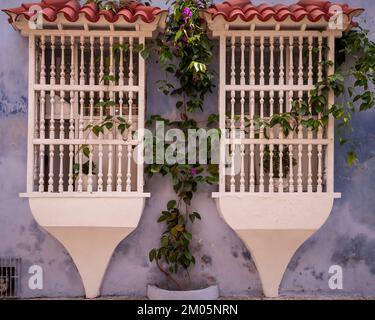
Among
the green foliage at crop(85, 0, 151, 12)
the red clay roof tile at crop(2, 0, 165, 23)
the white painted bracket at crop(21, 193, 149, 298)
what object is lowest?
the white painted bracket at crop(21, 193, 149, 298)

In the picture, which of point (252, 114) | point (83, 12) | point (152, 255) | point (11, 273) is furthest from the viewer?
point (11, 273)

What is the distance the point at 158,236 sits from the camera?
12.9 ft

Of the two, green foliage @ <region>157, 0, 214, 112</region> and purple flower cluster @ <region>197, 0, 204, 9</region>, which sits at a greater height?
purple flower cluster @ <region>197, 0, 204, 9</region>

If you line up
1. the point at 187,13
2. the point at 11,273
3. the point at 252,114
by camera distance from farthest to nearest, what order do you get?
the point at 11,273 < the point at 252,114 < the point at 187,13

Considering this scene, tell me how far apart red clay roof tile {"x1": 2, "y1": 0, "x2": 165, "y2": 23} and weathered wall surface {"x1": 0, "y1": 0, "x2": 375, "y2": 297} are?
51 centimetres

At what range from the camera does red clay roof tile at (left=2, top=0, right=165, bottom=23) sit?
338 centimetres

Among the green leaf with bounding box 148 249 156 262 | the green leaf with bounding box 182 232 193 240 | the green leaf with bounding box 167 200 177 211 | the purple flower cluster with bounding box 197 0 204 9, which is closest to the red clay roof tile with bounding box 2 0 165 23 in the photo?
the purple flower cluster with bounding box 197 0 204 9

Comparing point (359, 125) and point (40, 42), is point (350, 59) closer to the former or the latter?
point (359, 125)

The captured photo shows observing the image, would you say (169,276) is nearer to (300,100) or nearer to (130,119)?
(130,119)

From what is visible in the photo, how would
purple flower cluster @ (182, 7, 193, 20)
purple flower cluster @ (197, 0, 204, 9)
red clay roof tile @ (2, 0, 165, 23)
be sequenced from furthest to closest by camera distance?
purple flower cluster @ (197, 0, 204, 9) < purple flower cluster @ (182, 7, 193, 20) < red clay roof tile @ (2, 0, 165, 23)

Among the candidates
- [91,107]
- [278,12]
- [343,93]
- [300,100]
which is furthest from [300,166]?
[91,107]

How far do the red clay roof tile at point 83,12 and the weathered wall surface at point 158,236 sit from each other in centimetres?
51

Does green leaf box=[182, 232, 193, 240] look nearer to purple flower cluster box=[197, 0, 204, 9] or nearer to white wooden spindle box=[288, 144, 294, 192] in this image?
white wooden spindle box=[288, 144, 294, 192]

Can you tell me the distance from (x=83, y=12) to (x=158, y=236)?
196 cm
